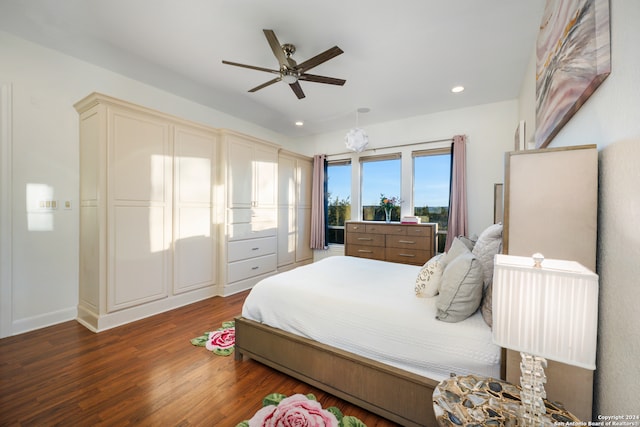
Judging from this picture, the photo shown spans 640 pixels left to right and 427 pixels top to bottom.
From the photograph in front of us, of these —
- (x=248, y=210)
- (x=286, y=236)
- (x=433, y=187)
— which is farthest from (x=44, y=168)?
(x=433, y=187)

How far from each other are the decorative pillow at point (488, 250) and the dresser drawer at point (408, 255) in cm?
212

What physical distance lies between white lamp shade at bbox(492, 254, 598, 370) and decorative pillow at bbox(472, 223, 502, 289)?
82cm

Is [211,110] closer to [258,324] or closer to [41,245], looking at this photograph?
[41,245]

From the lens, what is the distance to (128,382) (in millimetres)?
1774

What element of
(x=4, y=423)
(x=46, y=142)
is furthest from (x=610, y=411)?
(x=46, y=142)

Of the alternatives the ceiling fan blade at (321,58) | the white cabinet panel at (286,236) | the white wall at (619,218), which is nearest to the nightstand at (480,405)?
the white wall at (619,218)

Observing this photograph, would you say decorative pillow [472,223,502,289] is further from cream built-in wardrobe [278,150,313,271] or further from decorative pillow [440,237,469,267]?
cream built-in wardrobe [278,150,313,271]

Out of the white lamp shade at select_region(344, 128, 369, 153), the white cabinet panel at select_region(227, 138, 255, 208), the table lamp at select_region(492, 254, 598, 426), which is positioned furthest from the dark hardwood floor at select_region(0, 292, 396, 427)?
the white lamp shade at select_region(344, 128, 369, 153)

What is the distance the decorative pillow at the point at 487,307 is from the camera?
1.32 m

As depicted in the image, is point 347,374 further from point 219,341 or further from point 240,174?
point 240,174

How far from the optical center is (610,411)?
2.85ft

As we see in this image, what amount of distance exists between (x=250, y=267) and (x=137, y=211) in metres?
1.71

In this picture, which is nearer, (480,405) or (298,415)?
(480,405)

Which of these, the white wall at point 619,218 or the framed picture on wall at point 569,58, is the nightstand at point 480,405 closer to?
the white wall at point 619,218
